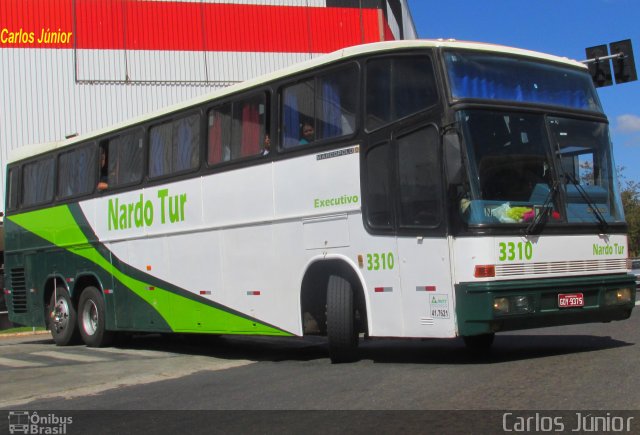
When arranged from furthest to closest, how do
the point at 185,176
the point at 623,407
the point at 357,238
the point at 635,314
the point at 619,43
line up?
1. the point at 619,43
2. the point at 635,314
3. the point at 185,176
4. the point at 357,238
5. the point at 623,407

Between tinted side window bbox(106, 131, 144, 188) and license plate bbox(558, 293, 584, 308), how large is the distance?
7.30 metres

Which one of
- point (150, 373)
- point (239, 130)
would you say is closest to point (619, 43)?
point (239, 130)

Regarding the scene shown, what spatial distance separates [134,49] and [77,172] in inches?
602

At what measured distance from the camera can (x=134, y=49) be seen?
28.1 metres

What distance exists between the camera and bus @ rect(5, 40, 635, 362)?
7918 mm

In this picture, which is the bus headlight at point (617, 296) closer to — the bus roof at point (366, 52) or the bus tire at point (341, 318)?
the bus roof at point (366, 52)

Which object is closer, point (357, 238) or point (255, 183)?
point (357, 238)

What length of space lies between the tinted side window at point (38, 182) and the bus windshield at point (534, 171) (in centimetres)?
975

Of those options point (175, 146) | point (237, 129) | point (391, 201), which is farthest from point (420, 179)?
point (175, 146)

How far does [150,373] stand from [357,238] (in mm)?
3541

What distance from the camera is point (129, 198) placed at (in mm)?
12625

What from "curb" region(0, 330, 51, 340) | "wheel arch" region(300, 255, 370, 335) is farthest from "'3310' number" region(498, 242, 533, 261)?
"curb" region(0, 330, 51, 340)

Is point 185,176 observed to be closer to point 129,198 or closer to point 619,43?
A: point 129,198
